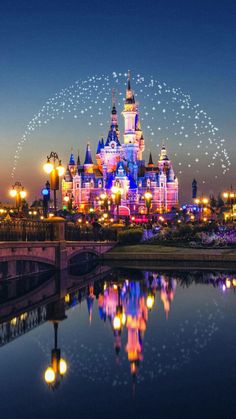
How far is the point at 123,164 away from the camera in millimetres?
165375

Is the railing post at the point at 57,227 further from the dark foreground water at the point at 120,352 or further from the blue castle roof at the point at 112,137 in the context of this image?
the blue castle roof at the point at 112,137

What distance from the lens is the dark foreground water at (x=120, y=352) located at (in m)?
11.2

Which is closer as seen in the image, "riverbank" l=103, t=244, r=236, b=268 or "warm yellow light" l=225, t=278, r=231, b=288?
"warm yellow light" l=225, t=278, r=231, b=288

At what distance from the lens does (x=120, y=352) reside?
50.5 feet

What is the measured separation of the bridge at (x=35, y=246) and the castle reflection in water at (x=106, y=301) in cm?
134

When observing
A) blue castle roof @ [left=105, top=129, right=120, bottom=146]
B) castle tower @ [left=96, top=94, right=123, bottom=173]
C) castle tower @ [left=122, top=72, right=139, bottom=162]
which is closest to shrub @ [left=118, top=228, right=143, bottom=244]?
castle tower @ [left=96, top=94, right=123, bottom=173]

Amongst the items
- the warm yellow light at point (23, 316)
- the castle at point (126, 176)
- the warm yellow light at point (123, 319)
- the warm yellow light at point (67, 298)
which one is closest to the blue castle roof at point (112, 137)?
the castle at point (126, 176)

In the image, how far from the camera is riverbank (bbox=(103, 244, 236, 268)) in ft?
144

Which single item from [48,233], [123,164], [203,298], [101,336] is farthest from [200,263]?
[123,164]

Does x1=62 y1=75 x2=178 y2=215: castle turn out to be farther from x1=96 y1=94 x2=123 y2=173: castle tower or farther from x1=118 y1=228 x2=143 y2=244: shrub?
x1=118 y1=228 x2=143 y2=244: shrub

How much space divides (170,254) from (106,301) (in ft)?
67.6

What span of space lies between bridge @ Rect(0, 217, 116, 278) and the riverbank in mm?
4808

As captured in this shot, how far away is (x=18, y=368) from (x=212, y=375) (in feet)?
14.6

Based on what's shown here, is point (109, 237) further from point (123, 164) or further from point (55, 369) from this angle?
point (123, 164)
